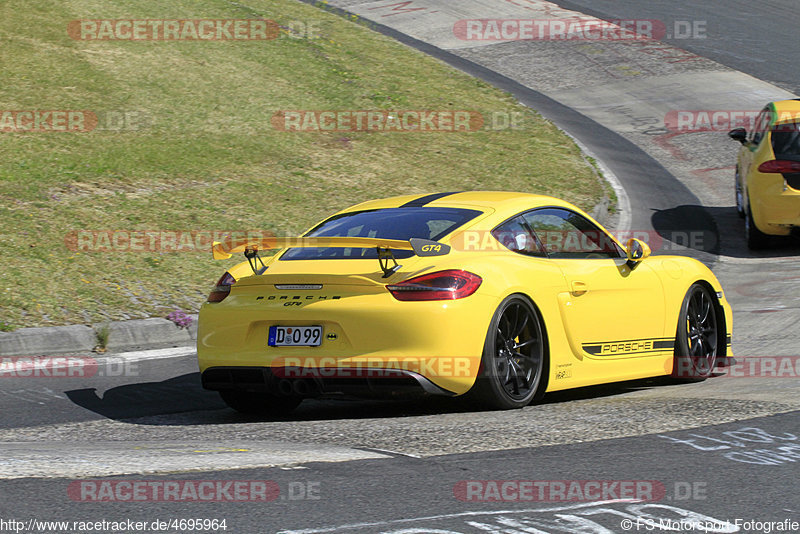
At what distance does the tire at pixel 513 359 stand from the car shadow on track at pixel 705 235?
7.95 metres

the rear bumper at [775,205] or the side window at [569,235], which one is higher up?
the rear bumper at [775,205]

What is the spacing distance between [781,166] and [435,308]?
8840 mm

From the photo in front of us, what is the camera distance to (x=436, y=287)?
6.44 metres

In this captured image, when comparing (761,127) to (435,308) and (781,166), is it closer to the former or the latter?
(781,166)

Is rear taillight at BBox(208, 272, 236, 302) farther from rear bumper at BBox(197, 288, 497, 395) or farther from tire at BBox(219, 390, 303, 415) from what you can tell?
tire at BBox(219, 390, 303, 415)

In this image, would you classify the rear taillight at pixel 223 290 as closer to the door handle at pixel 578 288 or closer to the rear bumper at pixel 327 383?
the rear bumper at pixel 327 383

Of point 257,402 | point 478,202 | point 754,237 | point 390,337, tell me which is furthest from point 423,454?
point 754,237

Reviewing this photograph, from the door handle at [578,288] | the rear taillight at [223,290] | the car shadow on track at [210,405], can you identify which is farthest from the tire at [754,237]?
the rear taillight at [223,290]

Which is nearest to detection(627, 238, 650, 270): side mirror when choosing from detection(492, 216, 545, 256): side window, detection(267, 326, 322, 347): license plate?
detection(492, 216, 545, 256): side window

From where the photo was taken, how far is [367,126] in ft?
66.3

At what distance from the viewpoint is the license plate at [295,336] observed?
648 cm

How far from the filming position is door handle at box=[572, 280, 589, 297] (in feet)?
24.0

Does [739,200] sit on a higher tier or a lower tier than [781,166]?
lower

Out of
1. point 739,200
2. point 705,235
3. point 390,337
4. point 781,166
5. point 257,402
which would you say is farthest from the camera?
point 739,200
